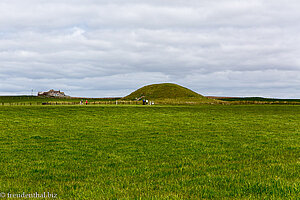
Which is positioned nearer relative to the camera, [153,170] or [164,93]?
[153,170]

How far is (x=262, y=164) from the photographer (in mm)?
12195

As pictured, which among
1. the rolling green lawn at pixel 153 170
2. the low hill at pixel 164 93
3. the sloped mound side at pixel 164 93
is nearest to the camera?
the rolling green lawn at pixel 153 170

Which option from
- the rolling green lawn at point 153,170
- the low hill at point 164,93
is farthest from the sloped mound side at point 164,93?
the rolling green lawn at point 153,170

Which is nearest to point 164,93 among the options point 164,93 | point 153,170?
point 164,93

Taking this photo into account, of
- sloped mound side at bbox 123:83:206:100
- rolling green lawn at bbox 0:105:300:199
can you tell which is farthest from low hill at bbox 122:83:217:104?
rolling green lawn at bbox 0:105:300:199

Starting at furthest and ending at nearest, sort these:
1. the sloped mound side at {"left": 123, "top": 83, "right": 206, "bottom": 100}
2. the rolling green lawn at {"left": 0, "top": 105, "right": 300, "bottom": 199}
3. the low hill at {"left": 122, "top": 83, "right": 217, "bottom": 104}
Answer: the sloped mound side at {"left": 123, "top": 83, "right": 206, "bottom": 100}, the low hill at {"left": 122, "top": 83, "right": 217, "bottom": 104}, the rolling green lawn at {"left": 0, "top": 105, "right": 300, "bottom": 199}

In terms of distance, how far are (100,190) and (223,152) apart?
9238 mm

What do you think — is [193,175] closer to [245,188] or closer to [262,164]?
[245,188]

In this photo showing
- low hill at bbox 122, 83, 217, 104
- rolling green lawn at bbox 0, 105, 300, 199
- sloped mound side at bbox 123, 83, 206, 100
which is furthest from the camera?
sloped mound side at bbox 123, 83, 206, 100

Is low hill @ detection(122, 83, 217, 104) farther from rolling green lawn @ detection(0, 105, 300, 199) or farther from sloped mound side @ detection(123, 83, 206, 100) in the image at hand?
rolling green lawn @ detection(0, 105, 300, 199)

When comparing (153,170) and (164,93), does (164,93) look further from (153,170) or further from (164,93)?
(153,170)

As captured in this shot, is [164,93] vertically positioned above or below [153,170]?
above

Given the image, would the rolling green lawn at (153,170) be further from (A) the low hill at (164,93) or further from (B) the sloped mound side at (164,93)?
(B) the sloped mound side at (164,93)

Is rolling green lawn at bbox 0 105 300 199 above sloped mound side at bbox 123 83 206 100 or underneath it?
underneath
